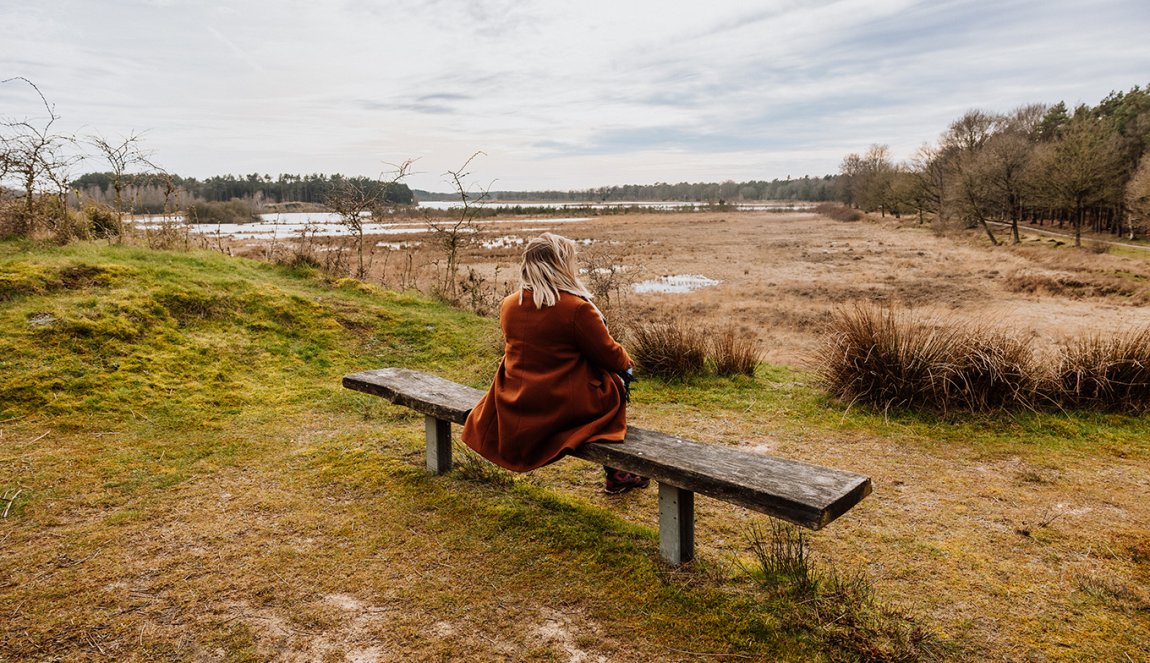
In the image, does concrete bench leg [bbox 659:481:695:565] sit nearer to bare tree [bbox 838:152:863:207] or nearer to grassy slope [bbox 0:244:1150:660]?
grassy slope [bbox 0:244:1150:660]

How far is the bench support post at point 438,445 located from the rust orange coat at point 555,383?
91 cm

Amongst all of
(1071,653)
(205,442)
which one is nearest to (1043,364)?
(1071,653)

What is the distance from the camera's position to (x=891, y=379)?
606cm

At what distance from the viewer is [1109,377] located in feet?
19.3

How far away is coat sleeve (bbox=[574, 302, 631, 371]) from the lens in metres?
3.35

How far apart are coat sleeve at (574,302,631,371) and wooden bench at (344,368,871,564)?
423 millimetres

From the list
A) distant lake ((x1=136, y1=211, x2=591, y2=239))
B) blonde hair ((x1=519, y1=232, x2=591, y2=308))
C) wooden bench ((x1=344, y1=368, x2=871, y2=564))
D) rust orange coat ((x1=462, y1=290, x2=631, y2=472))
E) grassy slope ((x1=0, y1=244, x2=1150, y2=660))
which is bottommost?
grassy slope ((x1=0, y1=244, x2=1150, y2=660))

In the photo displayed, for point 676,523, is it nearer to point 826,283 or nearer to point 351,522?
point 351,522

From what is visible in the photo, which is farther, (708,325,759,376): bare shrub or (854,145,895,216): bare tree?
(854,145,895,216): bare tree

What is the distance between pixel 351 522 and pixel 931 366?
16.6 ft

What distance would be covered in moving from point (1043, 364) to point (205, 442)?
7.27m

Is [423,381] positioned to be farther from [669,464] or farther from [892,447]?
[892,447]

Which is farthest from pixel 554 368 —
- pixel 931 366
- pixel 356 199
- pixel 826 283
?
pixel 826 283

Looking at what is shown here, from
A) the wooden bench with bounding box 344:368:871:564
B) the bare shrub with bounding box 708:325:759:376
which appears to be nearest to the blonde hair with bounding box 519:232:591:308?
the wooden bench with bounding box 344:368:871:564
